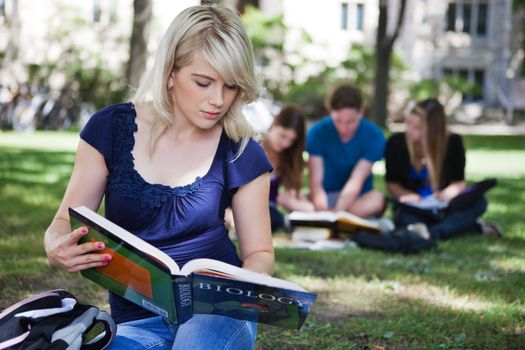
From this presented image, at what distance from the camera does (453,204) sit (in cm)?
609

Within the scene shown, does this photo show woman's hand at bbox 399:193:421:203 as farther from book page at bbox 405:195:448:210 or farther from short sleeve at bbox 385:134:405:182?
short sleeve at bbox 385:134:405:182

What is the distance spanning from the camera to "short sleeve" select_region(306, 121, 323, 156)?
646cm

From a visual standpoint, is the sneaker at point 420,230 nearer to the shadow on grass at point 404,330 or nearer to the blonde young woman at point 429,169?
the blonde young woman at point 429,169

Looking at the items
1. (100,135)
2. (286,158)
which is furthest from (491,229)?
(100,135)

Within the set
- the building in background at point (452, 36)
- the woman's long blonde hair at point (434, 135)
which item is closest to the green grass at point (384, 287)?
the woman's long blonde hair at point (434, 135)

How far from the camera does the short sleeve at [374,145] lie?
6.42 m

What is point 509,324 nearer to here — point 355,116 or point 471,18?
point 355,116

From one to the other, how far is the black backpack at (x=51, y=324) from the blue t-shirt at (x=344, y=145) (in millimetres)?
4302

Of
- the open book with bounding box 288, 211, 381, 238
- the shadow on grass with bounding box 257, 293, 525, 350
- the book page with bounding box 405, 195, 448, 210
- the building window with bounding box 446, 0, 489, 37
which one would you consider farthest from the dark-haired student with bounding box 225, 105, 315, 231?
the building window with bounding box 446, 0, 489, 37

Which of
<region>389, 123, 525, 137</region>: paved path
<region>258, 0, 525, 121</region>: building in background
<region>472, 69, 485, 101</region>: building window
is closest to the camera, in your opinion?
<region>389, 123, 525, 137</region>: paved path

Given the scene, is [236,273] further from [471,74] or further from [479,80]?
[479,80]

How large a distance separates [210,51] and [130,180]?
0.47 meters

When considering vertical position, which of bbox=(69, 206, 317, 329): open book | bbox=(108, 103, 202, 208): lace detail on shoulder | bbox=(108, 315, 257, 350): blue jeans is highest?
bbox=(108, 103, 202, 208): lace detail on shoulder

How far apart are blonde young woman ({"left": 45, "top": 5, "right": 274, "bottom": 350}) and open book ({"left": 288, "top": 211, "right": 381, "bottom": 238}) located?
3.03m
